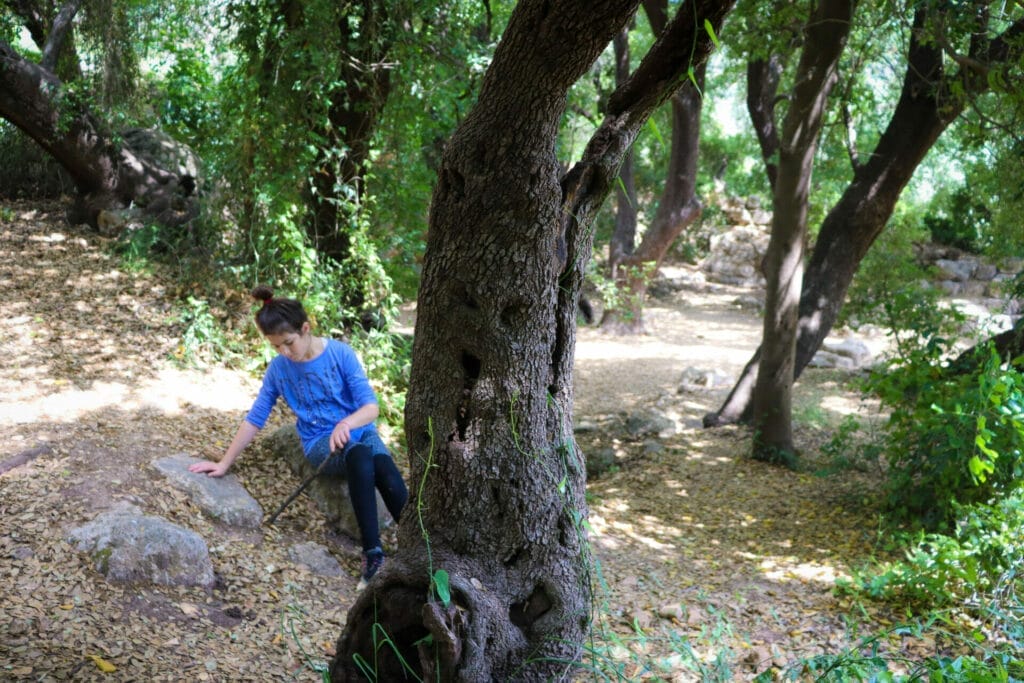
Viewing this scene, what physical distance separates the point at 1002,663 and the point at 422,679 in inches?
74.0

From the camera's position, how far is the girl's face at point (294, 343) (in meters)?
3.86

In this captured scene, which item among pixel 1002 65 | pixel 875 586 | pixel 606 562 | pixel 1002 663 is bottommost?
pixel 606 562

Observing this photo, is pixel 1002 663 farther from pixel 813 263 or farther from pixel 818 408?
pixel 818 408

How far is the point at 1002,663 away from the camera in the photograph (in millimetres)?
2482

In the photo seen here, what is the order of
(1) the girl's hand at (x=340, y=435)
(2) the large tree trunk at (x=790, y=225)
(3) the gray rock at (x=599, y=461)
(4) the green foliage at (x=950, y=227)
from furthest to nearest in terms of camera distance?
(4) the green foliage at (x=950, y=227)
(3) the gray rock at (x=599, y=461)
(2) the large tree trunk at (x=790, y=225)
(1) the girl's hand at (x=340, y=435)

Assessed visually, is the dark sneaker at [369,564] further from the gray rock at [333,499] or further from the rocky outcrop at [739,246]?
the rocky outcrop at [739,246]

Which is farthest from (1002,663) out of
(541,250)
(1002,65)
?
(1002,65)

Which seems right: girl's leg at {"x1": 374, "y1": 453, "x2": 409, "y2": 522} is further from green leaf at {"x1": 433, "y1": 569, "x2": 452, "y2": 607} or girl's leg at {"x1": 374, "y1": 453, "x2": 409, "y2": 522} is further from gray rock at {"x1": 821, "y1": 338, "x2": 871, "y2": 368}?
gray rock at {"x1": 821, "y1": 338, "x2": 871, "y2": 368}

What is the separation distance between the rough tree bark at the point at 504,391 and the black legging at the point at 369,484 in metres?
1.12

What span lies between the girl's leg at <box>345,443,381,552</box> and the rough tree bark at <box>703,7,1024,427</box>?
496cm

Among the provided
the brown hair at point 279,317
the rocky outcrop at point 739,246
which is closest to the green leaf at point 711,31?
the brown hair at point 279,317

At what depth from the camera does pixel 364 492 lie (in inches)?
153

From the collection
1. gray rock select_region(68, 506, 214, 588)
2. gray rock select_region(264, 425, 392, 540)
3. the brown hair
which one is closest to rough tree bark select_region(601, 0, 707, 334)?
gray rock select_region(264, 425, 392, 540)

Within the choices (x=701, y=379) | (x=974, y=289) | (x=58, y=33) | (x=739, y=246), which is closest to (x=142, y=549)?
(x=58, y=33)
